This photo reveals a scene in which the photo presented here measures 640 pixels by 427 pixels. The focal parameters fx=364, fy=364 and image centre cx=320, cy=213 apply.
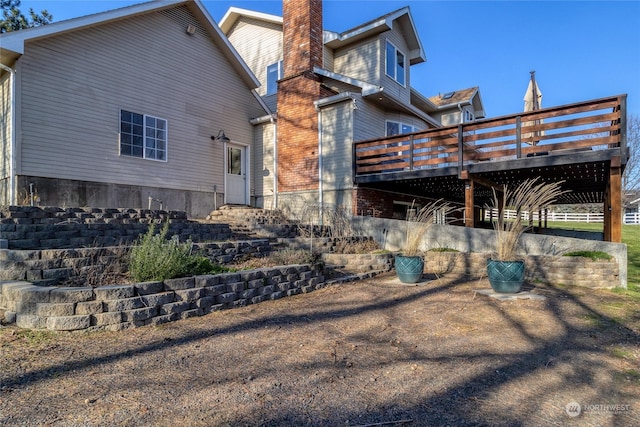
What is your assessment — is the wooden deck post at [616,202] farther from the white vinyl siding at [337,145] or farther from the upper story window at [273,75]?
the upper story window at [273,75]

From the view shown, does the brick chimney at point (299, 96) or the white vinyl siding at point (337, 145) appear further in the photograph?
the brick chimney at point (299, 96)

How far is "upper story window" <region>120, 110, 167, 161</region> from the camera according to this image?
9.88m

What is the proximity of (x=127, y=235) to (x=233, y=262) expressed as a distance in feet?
6.74

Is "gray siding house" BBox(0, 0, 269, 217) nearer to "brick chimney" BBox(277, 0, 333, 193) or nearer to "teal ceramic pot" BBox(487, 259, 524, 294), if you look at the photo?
"brick chimney" BBox(277, 0, 333, 193)

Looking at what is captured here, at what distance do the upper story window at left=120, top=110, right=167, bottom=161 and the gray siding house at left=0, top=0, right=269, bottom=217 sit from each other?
28 mm

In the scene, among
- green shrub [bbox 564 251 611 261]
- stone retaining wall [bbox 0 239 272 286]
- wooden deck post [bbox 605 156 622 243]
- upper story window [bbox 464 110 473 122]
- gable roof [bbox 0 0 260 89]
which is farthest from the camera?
upper story window [bbox 464 110 473 122]

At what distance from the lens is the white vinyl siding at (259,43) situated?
15.1 metres

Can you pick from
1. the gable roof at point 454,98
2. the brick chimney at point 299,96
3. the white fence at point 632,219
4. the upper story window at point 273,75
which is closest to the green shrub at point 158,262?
the brick chimney at point 299,96

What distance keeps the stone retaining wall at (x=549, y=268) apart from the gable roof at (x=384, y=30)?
8903mm

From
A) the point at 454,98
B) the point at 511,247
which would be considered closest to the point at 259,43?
the point at 454,98

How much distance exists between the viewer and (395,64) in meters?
14.2

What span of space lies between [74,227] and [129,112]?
4858mm

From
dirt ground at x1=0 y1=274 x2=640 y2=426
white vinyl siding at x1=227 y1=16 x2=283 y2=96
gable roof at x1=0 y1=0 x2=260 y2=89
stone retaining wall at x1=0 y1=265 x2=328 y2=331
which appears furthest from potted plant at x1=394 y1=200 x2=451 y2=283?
white vinyl siding at x1=227 y1=16 x2=283 y2=96

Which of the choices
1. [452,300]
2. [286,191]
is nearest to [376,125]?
[286,191]
